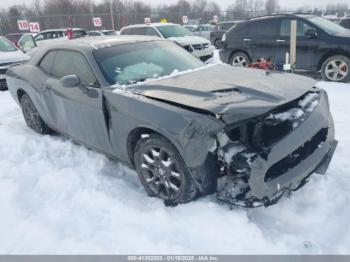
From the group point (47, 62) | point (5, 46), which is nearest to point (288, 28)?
point (47, 62)

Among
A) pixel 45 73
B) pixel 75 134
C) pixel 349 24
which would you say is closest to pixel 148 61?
pixel 75 134

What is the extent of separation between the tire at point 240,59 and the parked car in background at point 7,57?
6348 millimetres

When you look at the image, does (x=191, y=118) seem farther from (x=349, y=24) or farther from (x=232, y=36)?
(x=349, y=24)

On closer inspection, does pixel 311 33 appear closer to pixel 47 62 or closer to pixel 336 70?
pixel 336 70

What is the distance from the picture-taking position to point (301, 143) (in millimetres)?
2566

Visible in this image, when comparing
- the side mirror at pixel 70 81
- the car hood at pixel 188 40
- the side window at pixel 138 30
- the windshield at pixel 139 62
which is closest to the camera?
the side mirror at pixel 70 81

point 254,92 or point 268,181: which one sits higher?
point 254,92

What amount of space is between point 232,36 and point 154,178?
7096mm

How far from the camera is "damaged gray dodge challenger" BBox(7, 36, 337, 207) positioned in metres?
2.46

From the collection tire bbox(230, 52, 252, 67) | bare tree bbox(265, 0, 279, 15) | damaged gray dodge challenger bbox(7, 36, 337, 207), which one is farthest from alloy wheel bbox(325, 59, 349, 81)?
bare tree bbox(265, 0, 279, 15)

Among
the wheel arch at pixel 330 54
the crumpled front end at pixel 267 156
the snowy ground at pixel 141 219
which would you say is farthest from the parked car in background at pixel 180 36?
the crumpled front end at pixel 267 156

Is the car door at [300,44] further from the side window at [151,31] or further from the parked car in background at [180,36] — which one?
the side window at [151,31]

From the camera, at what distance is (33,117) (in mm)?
4906

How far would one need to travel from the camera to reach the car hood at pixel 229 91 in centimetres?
251
